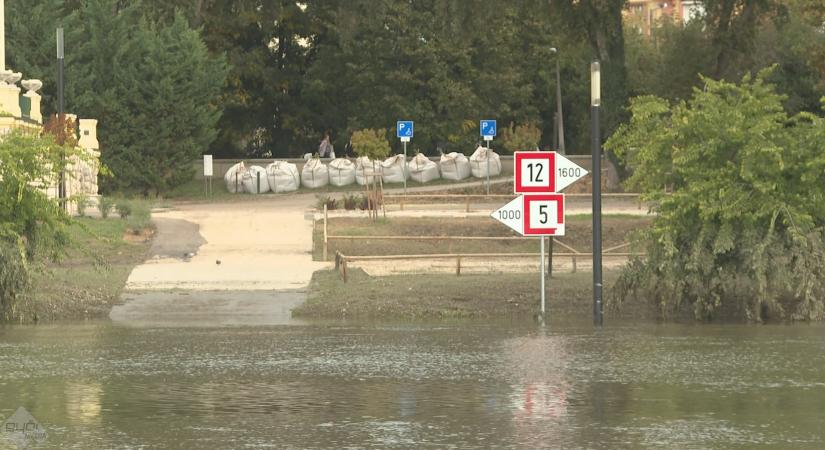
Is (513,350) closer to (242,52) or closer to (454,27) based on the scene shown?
(454,27)

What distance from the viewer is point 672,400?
12.9 metres

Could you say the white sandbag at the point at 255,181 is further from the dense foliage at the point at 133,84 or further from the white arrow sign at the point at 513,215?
the white arrow sign at the point at 513,215

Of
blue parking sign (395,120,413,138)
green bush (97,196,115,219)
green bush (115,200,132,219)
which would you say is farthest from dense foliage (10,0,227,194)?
green bush (115,200,132,219)

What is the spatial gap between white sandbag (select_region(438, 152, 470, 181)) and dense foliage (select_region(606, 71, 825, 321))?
39.7m

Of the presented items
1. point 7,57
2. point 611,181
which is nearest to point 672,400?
point 611,181

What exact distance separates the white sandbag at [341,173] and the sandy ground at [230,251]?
10938mm

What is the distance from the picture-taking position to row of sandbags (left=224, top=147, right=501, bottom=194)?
57.9m

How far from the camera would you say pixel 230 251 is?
32250 millimetres

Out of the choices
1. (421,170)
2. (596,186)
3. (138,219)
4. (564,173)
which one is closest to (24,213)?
(564,173)

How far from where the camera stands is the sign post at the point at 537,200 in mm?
21141

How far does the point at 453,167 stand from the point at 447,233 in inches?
979

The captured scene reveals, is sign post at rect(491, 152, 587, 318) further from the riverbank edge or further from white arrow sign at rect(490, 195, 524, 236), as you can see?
the riverbank edge

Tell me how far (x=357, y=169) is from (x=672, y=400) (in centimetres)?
4666

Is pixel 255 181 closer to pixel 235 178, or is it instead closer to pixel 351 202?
pixel 235 178
